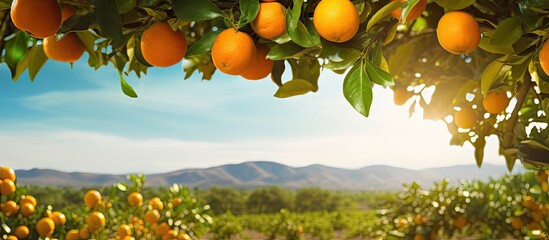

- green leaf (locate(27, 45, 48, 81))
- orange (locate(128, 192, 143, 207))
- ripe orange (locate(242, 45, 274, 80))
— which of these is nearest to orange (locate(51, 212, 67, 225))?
orange (locate(128, 192, 143, 207))

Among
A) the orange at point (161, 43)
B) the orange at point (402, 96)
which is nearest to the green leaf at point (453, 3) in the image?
the orange at point (161, 43)

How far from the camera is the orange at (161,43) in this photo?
2.58 feet

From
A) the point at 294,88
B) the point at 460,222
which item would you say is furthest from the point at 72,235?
the point at 460,222

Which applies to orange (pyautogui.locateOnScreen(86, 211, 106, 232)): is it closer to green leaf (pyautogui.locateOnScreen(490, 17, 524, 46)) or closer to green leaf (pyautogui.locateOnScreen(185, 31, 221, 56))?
green leaf (pyautogui.locateOnScreen(185, 31, 221, 56))

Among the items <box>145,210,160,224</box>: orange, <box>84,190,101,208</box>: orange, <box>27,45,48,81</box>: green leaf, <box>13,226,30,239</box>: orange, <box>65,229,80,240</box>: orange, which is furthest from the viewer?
<box>145,210,160,224</box>: orange

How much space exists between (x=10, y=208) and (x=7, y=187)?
0.09m

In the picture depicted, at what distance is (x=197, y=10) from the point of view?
27.4 inches

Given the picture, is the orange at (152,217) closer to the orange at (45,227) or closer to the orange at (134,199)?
the orange at (134,199)

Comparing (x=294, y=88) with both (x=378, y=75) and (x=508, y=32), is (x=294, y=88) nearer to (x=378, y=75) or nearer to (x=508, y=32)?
(x=378, y=75)

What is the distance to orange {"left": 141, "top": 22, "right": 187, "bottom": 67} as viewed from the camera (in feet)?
2.58

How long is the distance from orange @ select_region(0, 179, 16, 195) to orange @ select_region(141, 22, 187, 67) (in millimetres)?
1456

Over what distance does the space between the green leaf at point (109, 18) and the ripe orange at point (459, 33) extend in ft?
1.51

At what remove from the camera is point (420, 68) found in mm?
1762

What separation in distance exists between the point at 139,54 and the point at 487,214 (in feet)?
9.10
